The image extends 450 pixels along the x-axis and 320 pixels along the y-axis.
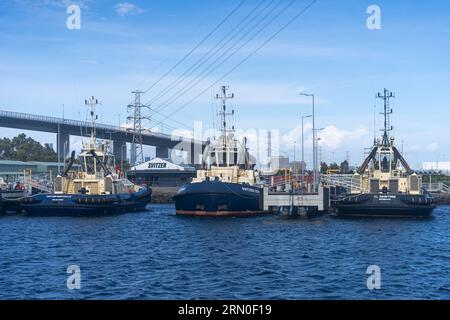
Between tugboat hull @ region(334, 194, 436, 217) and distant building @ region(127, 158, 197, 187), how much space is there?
63.6 m

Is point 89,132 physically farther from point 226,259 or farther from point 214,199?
point 226,259

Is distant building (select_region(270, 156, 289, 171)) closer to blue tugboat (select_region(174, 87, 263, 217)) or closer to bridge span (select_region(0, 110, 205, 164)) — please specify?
bridge span (select_region(0, 110, 205, 164))

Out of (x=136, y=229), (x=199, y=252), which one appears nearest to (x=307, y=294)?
(x=199, y=252)

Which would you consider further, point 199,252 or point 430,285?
point 199,252

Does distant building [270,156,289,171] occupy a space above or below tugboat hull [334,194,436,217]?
above

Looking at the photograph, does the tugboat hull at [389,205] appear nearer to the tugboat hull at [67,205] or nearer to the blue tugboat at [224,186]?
the blue tugboat at [224,186]

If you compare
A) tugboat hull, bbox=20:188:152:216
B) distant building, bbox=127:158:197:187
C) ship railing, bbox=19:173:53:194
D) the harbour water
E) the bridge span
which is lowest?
the harbour water

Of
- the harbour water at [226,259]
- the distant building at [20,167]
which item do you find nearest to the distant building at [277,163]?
the distant building at [20,167]

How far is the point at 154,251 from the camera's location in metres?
37.3

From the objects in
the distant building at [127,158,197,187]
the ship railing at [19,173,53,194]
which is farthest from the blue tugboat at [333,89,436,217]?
the distant building at [127,158,197,187]

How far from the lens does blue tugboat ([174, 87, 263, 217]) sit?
61.9 metres

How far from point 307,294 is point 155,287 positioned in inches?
252

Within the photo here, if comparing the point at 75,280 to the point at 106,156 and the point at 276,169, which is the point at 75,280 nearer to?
Answer: the point at 106,156

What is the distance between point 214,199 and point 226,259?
27.5 m
